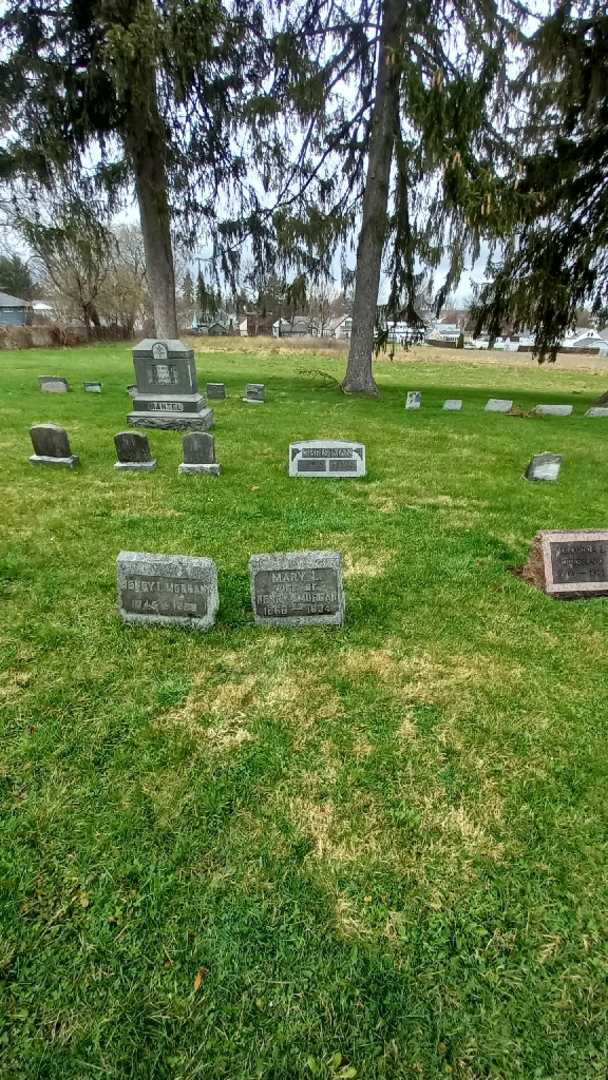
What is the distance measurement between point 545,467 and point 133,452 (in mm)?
5991

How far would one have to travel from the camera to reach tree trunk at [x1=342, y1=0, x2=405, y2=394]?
1087 centimetres

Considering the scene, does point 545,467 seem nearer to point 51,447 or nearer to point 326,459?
point 326,459

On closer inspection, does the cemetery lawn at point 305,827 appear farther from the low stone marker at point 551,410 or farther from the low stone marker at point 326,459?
the low stone marker at point 551,410

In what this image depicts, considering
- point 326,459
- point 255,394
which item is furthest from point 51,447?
point 255,394

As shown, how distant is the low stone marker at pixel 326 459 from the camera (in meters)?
6.86

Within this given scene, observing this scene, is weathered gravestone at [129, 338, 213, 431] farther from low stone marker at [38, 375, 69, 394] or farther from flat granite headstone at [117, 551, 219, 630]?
flat granite headstone at [117, 551, 219, 630]

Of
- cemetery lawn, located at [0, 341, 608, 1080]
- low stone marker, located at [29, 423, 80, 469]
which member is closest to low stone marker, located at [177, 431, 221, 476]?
low stone marker, located at [29, 423, 80, 469]

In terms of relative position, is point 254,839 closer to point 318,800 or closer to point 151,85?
point 318,800

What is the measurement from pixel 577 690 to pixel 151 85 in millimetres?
12331

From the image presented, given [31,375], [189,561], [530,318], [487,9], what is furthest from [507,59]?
Result: [31,375]

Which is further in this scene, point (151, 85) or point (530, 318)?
point (530, 318)

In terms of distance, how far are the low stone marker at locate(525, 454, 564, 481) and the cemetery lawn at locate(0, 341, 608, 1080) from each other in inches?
109

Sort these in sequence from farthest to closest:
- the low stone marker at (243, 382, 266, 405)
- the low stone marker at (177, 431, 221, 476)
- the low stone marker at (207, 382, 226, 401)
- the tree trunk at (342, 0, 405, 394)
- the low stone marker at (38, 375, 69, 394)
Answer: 1. the low stone marker at (38, 375, 69, 394)
2. the low stone marker at (207, 382, 226, 401)
3. the low stone marker at (243, 382, 266, 405)
4. the tree trunk at (342, 0, 405, 394)
5. the low stone marker at (177, 431, 221, 476)

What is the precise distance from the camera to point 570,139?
41.4 feet
